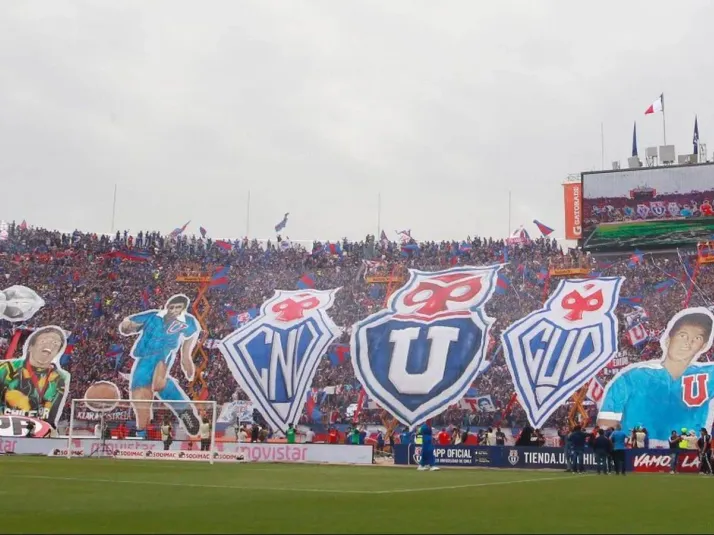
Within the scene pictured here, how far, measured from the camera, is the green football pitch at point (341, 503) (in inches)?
494

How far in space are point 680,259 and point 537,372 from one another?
11556mm

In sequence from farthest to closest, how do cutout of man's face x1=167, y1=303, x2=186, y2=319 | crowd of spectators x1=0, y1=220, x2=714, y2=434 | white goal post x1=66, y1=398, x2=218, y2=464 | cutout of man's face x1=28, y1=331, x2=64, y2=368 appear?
cutout of man's face x1=167, y1=303, x2=186, y2=319, cutout of man's face x1=28, y1=331, x2=64, y2=368, crowd of spectators x1=0, y1=220, x2=714, y2=434, white goal post x1=66, y1=398, x2=218, y2=464

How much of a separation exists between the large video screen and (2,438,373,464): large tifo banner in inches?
1094

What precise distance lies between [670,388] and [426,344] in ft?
39.7

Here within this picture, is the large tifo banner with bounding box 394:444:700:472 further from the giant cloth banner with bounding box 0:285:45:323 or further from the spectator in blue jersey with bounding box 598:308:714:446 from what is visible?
the giant cloth banner with bounding box 0:285:45:323

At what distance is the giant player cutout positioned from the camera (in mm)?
50656

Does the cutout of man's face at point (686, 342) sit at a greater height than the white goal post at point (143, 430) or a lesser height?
greater

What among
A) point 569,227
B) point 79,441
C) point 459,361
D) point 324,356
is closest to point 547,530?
point 79,441

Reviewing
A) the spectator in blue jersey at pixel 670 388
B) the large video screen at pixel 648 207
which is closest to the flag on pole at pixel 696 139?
the large video screen at pixel 648 207

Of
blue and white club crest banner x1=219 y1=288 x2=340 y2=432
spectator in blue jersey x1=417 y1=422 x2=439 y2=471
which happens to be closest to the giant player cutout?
blue and white club crest banner x1=219 y1=288 x2=340 y2=432

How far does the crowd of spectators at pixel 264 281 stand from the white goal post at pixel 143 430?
6.25 m

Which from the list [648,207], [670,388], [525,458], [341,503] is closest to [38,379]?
[525,458]

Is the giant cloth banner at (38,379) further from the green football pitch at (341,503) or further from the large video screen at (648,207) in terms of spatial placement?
the large video screen at (648,207)

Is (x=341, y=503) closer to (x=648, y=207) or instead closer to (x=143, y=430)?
(x=143, y=430)
